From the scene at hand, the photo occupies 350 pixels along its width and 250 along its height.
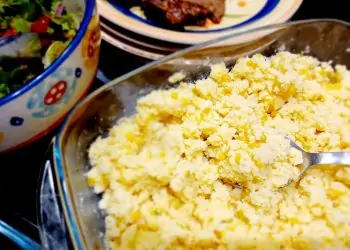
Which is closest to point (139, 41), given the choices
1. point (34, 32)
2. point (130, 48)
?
point (130, 48)

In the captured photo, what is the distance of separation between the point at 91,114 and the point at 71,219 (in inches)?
8.6

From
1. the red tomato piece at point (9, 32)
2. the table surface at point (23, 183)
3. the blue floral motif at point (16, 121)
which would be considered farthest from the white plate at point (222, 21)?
the blue floral motif at point (16, 121)

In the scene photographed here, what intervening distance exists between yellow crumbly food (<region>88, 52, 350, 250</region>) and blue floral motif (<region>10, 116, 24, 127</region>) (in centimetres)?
14

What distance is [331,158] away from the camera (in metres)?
0.79

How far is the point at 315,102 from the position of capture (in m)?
0.87

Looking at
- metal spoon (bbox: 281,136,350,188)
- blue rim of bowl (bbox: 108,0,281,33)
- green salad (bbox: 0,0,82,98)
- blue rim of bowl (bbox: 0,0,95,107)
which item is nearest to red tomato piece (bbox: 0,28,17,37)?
green salad (bbox: 0,0,82,98)

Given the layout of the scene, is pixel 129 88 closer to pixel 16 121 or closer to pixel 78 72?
pixel 78 72

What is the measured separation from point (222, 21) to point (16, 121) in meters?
0.60

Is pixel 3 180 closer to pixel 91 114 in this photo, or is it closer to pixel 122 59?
pixel 91 114

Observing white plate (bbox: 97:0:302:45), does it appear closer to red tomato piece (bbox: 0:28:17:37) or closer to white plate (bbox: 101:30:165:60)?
white plate (bbox: 101:30:165:60)

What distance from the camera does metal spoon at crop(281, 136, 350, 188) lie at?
2.57 feet

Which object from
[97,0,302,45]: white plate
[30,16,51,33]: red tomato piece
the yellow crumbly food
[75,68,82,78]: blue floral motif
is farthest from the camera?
[97,0,302,45]: white plate

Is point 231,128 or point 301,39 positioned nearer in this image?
point 231,128

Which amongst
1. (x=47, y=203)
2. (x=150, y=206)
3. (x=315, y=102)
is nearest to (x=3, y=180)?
(x=47, y=203)
